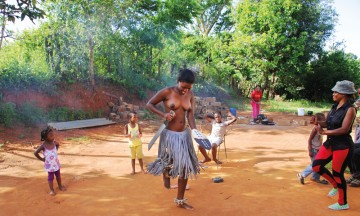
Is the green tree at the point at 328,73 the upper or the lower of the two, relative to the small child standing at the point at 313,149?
upper

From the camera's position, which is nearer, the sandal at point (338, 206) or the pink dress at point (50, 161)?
the sandal at point (338, 206)

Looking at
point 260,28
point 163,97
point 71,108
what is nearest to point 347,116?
point 163,97

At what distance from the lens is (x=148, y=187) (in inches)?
178

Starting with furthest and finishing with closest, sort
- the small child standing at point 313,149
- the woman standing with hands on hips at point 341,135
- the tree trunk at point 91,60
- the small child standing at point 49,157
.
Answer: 1. the tree trunk at point 91,60
2. the small child standing at point 313,149
3. the small child standing at point 49,157
4. the woman standing with hands on hips at point 341,135

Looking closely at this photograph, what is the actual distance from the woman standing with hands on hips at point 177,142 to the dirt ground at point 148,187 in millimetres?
467

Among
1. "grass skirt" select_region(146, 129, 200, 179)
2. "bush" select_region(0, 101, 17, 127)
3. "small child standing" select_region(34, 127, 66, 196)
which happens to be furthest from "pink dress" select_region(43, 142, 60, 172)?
"bush" select_region(0, 101, 17, 127)

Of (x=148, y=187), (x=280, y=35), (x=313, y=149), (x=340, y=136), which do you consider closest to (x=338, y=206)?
(x=340, y=136)

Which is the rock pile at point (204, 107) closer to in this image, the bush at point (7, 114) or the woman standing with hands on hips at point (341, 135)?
the bush at point (7, 114)

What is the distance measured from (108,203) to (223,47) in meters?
19.6

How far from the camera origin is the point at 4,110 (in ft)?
28.1

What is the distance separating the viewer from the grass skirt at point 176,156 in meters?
3.57

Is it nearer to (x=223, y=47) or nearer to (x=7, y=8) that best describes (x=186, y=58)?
(x=223, y=47)

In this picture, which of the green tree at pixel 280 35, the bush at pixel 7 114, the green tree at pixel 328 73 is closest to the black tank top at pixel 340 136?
the bush at pixel 7 114

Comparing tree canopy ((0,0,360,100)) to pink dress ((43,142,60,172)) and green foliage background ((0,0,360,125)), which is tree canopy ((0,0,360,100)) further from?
pink dress ((43,142,60,172))
